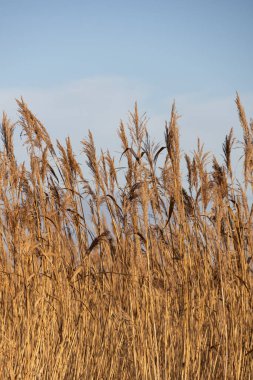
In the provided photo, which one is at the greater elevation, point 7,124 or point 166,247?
point 7,124

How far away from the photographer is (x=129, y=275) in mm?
4207

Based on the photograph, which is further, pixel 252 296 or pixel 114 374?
pixel 114 374

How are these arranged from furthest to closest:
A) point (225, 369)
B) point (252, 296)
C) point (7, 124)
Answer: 1. point (7, 124)
2. point (252, 296)
3. point (225, 369)

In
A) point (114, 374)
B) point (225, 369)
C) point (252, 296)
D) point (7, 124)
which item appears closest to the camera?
point (225, 369)

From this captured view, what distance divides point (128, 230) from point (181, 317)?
29.1 inches

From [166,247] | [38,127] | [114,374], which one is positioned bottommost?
[114,374]

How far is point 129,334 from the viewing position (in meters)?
4.58

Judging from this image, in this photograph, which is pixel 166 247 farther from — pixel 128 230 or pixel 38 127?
pixel 38 127

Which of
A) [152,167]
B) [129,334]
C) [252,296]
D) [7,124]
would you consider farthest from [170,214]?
[7,124]

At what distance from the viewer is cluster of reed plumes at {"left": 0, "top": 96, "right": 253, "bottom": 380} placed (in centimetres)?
393

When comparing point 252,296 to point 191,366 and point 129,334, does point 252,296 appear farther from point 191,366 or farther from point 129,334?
point 129,334

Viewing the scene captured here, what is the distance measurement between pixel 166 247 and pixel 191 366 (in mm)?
959

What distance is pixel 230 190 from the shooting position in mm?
4543

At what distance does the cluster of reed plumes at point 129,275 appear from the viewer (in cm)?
393
